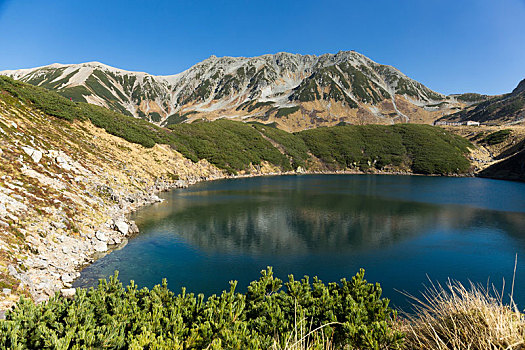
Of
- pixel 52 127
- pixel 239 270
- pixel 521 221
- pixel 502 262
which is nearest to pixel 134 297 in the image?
pixel 239 270

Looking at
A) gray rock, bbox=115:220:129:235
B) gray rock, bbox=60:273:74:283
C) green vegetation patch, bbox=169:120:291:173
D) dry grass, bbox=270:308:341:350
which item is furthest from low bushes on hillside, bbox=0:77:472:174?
dry grass, bbox=270:308:341:350

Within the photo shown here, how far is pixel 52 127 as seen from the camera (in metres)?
52.1

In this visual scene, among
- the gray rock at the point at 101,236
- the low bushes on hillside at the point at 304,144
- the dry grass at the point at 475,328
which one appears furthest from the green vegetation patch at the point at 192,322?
the low bushes on hillside at the point at 304,144

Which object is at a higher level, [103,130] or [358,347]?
[103,130]

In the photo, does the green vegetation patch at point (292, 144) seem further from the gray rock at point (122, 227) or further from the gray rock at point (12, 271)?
the gray rock at point (12, 271)

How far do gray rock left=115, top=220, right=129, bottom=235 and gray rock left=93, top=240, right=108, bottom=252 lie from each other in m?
4.32

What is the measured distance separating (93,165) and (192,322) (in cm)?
4678

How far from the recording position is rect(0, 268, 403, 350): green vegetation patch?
8203 millimetres

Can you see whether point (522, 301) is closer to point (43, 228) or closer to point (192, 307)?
point (192, 307)

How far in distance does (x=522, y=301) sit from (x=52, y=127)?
2771 inches

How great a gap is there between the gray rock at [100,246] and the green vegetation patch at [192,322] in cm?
1837

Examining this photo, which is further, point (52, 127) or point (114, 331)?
point (52, 127)

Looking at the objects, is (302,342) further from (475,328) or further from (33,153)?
(33,153)

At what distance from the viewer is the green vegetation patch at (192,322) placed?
8203 millimetres
